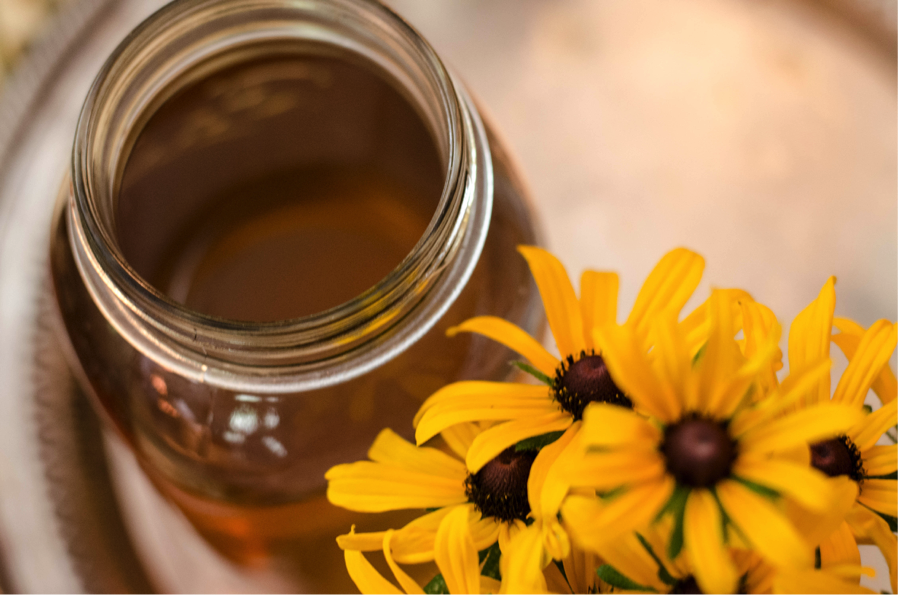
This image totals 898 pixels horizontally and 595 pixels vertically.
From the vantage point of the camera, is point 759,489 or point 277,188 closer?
point 759,489

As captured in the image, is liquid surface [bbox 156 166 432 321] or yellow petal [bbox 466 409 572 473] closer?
yellow petal [bbox 466 409 572 473]

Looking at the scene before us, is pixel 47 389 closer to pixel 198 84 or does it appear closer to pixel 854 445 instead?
pixel 198 84

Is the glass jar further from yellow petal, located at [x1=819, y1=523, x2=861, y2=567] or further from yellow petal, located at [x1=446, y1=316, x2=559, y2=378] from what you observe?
yellow petal, located at [x1=819, y1=523, x2=861, y2=567]

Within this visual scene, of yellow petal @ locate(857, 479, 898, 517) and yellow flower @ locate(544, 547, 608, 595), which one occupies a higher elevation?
yellow petal @ locate(857, 479, 898, 517)

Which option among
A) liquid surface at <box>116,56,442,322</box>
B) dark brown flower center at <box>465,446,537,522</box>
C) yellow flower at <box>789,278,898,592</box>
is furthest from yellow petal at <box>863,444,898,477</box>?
liquid surface at <box>116,56,442,322</box>

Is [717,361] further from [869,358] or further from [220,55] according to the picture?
[220,55]

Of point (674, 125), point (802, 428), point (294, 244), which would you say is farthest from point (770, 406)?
point (674, 125)

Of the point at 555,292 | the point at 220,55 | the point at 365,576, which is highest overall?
the point at 220,55

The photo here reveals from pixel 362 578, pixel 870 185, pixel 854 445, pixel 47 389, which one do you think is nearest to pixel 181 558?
pixel 47 389

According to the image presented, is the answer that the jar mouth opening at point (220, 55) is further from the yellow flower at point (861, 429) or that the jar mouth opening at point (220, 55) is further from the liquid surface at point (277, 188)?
the yellow flower at point (861, 429)
